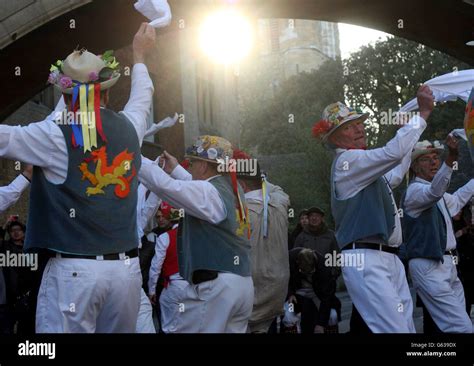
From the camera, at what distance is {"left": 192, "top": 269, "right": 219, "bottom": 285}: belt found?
18.9 ft

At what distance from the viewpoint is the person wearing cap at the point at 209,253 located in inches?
220

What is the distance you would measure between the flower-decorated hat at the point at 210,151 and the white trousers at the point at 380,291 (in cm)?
119

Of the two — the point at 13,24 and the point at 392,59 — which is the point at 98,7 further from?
the point at 392,59

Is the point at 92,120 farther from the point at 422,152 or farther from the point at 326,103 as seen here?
the point at 326,103

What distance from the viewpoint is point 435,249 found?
779 centimetres

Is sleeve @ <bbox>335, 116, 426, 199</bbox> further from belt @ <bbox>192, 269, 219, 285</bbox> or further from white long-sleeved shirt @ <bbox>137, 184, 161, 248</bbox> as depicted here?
white long-sleeved shirt @ <bbox>137, 184, 161, 248</bbox>

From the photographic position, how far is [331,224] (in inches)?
1102

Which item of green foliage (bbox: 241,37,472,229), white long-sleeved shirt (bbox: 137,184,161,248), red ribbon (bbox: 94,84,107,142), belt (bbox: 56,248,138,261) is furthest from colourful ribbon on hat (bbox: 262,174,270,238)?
green foliage (bbox: 241,37,472,229)

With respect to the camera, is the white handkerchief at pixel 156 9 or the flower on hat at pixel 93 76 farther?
the white handkerchief at pixel 156 9

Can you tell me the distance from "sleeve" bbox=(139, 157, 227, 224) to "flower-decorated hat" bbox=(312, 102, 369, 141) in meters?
1.39

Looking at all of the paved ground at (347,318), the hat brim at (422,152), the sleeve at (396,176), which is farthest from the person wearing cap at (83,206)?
the paved ground at (347,318)

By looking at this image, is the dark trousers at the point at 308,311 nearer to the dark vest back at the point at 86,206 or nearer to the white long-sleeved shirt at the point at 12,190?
the white long-sleeved shirt at the point at 12,190

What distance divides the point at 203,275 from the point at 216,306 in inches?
9.1

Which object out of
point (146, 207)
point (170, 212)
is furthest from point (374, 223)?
point (170, 212)
